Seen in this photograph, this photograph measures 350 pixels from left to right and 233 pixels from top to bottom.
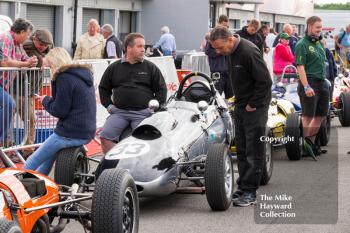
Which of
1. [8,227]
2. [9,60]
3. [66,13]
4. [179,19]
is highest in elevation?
[179,19]

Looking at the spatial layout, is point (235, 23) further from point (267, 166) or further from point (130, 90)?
point (130, 90)

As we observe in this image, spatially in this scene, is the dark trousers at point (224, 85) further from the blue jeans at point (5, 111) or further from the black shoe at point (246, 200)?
the black shoe at point (246, 200)

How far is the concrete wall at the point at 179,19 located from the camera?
129 ft

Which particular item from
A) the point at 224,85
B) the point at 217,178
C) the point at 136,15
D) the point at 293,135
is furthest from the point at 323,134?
the point at 136,15

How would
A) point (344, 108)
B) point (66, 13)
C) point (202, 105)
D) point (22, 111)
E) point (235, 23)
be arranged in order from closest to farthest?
point (202, 105) → point (22, 111) → point (344, 108) → point (66, 13) → point (235, 23)

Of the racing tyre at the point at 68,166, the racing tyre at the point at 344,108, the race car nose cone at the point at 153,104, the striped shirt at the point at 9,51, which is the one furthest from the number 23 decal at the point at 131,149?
the racing tyre at the point at 344,108

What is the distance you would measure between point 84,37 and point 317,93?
6.91 m

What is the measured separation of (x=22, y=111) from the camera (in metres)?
11.5

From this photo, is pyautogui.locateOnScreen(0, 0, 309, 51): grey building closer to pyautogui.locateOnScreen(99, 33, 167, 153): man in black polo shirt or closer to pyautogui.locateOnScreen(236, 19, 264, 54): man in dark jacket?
pyautogui.locateOnScreen(236, 19, 264, 54): man in dark jacket

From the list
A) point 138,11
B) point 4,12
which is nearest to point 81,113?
point 4,12

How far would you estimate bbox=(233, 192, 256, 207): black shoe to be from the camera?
9.18 m

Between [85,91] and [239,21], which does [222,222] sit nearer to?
[85,91]

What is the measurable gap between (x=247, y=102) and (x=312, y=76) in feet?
10.5

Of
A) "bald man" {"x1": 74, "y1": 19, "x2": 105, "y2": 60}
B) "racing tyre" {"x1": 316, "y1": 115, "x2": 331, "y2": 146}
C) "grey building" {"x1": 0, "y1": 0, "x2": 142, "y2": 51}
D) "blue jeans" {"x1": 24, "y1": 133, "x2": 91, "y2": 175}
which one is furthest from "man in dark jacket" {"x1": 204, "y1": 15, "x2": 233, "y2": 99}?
"grey building" {"x1": 0, "y1": 0, "x2": 142, "y2": 51}
